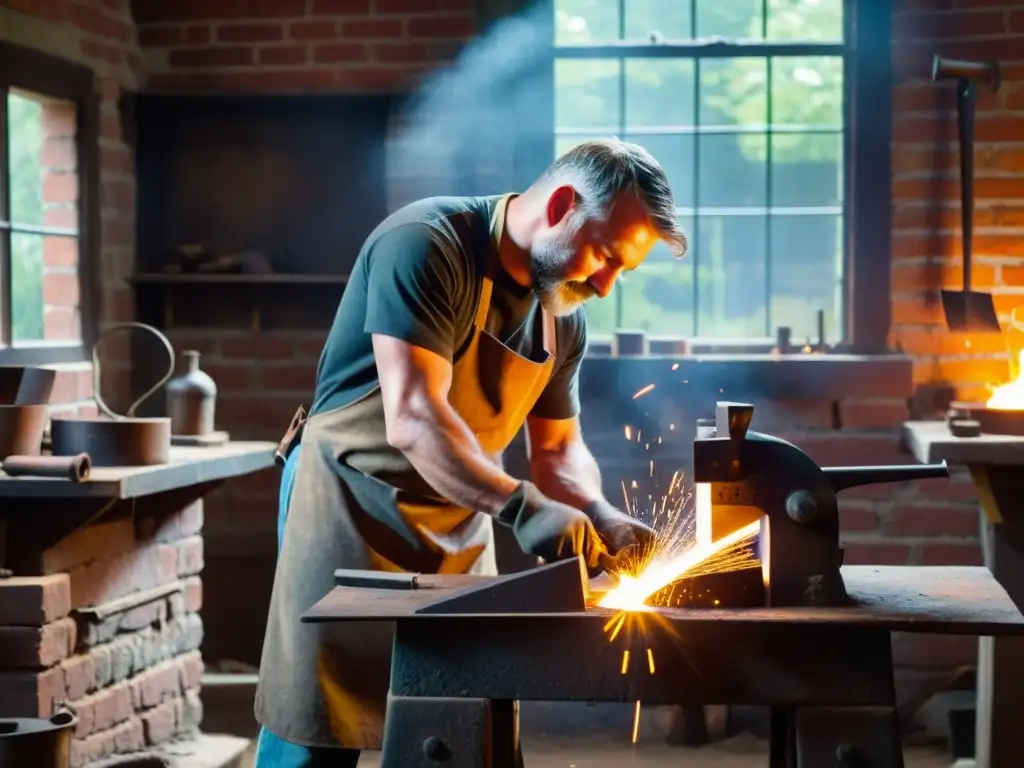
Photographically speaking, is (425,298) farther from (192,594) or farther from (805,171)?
(805,171)

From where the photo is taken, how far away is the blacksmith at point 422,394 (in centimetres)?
294

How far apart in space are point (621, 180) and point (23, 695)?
2009 mm

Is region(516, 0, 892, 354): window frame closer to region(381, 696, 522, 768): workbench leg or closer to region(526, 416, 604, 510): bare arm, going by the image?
region(526, 416, 604, 510): bare arm

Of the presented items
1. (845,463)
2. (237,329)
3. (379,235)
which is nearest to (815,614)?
(379,235)

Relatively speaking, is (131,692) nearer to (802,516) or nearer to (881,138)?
(802,516)

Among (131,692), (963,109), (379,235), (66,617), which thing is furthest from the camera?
(963,109)

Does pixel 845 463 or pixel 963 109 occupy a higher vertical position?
pixel 963 109

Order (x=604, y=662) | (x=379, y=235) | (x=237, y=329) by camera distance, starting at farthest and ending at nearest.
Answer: (x=237, y=329) → (x=379, y=235) → (x=604, y=662)

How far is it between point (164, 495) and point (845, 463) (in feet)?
7.26

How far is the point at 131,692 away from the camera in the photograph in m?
4.20

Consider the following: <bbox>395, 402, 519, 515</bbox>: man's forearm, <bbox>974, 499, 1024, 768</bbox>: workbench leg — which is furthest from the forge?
<bbox>974, 499, 1024, 768</bbox>: workbench leg

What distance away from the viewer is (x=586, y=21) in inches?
199

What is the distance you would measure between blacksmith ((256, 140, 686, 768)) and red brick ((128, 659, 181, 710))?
116 centimetres

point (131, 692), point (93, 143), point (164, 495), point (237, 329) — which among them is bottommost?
point (131, 692)
